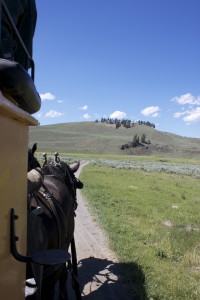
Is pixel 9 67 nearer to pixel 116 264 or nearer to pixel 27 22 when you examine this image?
pixel 27 22

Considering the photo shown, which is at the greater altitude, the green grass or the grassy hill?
the grassy hill

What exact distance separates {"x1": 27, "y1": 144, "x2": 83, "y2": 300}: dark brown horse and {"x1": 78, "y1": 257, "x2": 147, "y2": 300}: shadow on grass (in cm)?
94

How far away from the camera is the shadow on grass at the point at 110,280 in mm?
5262

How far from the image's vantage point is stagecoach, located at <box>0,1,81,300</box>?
1.56m

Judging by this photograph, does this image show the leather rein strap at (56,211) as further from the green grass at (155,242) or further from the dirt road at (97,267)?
the green grass at (155,242)

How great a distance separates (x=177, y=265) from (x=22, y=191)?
5.73m

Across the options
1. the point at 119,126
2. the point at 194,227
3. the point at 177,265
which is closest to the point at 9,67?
the point at 177,265

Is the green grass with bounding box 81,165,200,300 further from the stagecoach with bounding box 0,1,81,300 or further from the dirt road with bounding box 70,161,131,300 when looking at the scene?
the stagecoach with bounding box 0,1,81,300

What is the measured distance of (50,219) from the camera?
3.42m

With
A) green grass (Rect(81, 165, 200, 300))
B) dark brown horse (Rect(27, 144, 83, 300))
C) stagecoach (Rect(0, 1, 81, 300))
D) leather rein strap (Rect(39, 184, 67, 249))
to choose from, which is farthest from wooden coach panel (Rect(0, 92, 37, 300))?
green grass (Rect(81, 165, 200, 300))

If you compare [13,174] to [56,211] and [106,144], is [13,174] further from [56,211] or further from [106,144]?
[106,144]

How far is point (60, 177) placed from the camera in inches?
190

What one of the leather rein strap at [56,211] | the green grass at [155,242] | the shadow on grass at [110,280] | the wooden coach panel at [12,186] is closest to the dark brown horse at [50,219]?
the leather rein strap at [56,211]

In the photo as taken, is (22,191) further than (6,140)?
Yes
